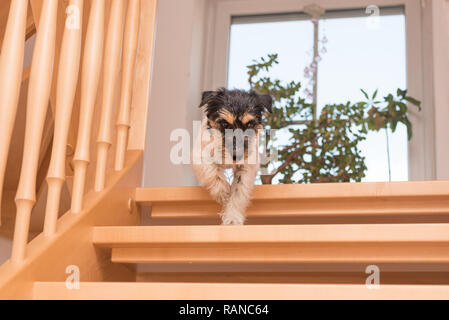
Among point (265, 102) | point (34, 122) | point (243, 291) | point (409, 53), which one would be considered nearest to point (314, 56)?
point (409, 53)

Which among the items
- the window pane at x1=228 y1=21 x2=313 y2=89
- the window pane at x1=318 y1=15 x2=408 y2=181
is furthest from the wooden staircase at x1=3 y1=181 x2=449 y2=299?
the window pane at x1=228 y1=21 x2=313 y2=89

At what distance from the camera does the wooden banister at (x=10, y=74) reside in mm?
1164

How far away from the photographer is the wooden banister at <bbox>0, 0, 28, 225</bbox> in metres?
1.16

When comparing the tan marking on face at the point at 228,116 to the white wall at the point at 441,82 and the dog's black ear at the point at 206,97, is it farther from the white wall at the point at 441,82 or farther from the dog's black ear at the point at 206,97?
the white wall at the point at 441,82

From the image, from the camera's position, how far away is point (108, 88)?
5.27 ft

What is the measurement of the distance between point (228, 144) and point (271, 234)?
24.9 inches

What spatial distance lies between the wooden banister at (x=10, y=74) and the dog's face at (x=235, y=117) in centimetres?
85

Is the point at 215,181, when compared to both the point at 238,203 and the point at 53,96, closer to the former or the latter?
the point at 238,203

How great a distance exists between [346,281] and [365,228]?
1.29 feet

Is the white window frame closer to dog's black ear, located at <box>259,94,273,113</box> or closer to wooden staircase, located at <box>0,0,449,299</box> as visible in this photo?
dog's black ear, located at <box>259,94,273,113</box>

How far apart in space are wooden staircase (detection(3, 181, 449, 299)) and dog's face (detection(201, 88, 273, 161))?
24 cm

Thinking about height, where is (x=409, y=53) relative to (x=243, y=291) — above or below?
above

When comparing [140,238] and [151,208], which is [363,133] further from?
[140,238]

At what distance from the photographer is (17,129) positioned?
2133mm
